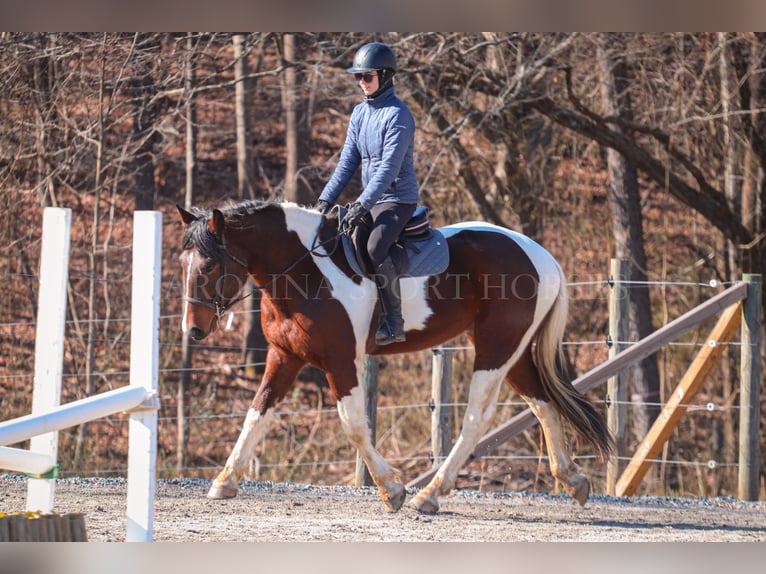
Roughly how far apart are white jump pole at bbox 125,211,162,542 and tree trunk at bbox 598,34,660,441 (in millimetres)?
8502

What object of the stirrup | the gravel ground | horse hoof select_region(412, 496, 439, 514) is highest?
the stirrup

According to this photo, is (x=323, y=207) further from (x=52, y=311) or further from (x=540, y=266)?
(x=52, y=311)

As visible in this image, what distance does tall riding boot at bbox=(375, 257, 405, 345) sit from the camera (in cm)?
621

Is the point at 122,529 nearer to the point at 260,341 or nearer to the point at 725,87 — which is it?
the point at 260,341

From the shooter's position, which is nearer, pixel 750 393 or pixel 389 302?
pixel 389 302

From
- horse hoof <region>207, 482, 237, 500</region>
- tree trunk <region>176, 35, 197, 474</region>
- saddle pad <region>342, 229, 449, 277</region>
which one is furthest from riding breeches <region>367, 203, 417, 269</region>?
tree trunk <region>176, 35, 197, 474</region>

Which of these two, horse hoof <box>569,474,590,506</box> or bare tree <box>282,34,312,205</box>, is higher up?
bare tree <box>282,34,312,205</box>

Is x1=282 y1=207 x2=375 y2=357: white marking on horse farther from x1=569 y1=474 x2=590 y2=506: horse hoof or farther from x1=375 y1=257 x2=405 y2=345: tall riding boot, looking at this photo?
x1=569 y1=474 x2=590 y2=506: horse hoof

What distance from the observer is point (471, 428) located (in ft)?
21.8

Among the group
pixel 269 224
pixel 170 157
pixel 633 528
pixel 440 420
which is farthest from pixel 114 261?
pixel 633 528

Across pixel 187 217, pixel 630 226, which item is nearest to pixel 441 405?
pixel 187 217

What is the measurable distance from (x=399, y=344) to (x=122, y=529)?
2069 millimetres

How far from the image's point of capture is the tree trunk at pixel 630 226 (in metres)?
12.0

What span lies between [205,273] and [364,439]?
56.5 inches
